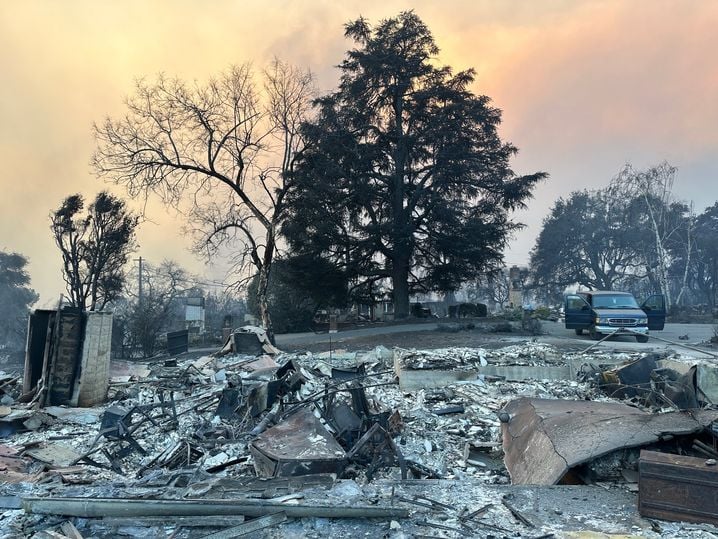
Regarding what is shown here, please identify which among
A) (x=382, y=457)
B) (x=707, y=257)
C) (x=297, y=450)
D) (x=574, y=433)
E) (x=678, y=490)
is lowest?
(x=382, y=457)

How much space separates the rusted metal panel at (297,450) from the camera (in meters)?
4.87

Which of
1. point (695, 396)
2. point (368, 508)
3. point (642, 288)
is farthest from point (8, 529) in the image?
point (642, 288)

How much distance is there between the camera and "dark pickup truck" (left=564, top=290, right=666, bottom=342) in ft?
54.4

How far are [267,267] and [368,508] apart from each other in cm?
1758

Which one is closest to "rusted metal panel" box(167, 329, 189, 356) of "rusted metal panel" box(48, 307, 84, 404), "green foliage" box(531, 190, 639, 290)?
"rusted metal panel" box(48, 307, 84, 404)

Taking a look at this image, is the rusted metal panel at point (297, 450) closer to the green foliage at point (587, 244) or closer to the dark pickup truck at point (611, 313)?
the dark pickup truck at point (611, 313)

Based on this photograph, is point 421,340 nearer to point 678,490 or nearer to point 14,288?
point 678,490

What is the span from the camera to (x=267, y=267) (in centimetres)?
2066

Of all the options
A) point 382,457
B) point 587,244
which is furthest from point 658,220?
point 382,457

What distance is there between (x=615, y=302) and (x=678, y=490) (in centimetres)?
1556

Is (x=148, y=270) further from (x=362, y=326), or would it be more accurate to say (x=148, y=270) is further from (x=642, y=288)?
(x=642, y=288)

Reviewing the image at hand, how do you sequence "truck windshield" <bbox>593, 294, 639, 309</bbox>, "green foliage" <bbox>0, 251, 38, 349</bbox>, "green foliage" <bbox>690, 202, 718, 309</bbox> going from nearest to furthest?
"truck windshield" <bbox>593, 294, 639, 309</bbox>, "green foliage" <bbox>0, 251, 38, 349</bbox>, "green foliage" <bbox>690, 202, 718, 309</bbox>

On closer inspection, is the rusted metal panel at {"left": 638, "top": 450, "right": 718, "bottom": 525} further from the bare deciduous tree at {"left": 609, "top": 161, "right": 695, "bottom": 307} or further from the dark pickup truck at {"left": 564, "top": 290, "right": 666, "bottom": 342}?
the bare deciduous tree at {"left": 609, "top": 161, "right": 695, "bottom": 307}

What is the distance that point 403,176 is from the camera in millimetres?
25094
